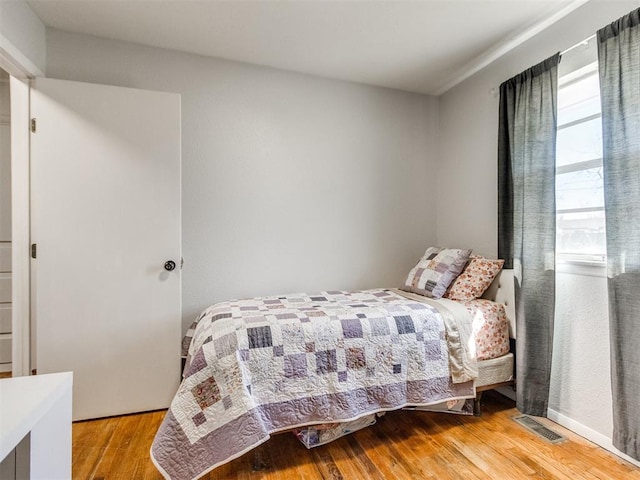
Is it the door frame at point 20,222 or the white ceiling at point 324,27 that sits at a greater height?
the white ceiling at point 324,27

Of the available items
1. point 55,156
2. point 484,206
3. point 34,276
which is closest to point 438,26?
point 484,206

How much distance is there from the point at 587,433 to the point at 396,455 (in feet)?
3.70

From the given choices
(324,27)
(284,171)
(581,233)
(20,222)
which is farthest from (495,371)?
(20,222)

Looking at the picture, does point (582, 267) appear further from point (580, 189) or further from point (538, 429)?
point (538, 429)

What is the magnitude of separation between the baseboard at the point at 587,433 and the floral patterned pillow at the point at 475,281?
0.83 meters

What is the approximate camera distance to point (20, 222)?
2.02 m

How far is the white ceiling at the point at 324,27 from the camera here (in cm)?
196

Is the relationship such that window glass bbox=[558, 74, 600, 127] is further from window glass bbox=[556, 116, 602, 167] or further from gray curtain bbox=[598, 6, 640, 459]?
gray curtain bbox=[598, 6, 640, 459]

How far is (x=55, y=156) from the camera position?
6.73 ft

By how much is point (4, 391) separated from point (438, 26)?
2.67 meters

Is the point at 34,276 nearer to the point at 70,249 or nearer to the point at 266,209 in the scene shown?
the point at 70,249

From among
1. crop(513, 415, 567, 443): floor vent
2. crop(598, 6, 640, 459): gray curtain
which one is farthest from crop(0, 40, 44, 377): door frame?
crop(598, 6, 640, 459): gray curtain

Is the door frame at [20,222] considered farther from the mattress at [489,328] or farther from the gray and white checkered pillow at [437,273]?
the mattress at [489,328]

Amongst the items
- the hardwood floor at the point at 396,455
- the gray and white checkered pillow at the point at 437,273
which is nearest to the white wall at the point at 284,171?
the gray and white checkered pillow at the point at 437,273
